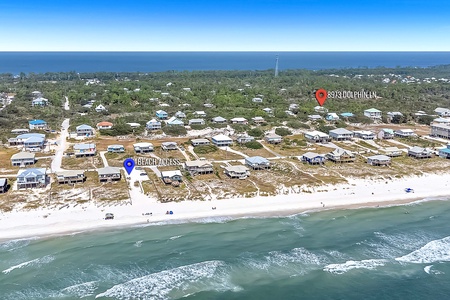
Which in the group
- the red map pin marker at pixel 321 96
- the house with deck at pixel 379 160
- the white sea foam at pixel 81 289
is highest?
the red map pin marker at pixel 321 96

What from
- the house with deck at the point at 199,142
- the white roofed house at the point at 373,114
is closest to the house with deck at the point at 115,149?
the house with deck at the point at 199,142

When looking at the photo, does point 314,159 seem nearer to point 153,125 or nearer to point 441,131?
point 153,125

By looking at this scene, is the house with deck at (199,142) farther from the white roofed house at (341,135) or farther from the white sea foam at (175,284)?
the white sea foam at (175,284)

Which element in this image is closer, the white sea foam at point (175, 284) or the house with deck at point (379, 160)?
the white sea foam at point (175, 284)

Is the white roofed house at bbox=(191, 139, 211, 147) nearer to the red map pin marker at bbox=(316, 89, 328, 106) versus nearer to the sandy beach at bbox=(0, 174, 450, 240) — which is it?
the sandy beach at bbox=(0, 174, 450, 240)

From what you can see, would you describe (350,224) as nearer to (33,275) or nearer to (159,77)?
(33,275)

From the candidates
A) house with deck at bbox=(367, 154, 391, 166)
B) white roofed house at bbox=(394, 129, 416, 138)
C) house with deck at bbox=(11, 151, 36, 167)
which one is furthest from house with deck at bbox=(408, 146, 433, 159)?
house with deck at bbox=(11, 151, 36, 167)
